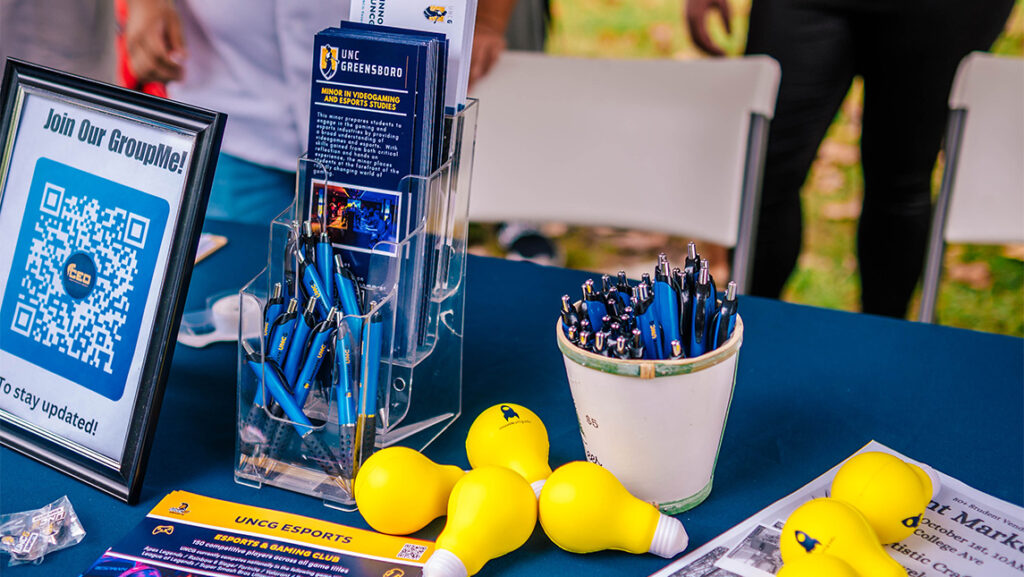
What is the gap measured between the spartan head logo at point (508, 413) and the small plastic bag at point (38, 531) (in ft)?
1.06

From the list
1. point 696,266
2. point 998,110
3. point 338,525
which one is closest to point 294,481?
point 338,525

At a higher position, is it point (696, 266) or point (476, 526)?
point (696, 266)

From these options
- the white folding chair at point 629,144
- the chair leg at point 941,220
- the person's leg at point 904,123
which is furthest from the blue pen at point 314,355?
the person's leg at point 904,123

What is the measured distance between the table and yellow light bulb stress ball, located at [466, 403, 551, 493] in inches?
1.9

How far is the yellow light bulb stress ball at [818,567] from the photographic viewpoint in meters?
0.53

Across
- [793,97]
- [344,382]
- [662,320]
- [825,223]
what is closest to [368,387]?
[344,382]

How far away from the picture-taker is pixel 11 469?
727 mm

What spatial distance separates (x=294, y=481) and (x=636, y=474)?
0.88ft

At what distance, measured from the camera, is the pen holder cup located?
2.05ft

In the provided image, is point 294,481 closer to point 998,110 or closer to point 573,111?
point 573,111

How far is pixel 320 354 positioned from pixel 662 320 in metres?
0.26

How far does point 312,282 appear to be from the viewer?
707mm

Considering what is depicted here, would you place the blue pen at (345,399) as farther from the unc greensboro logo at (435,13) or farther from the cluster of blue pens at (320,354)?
the unc greensboro logo at (435,13)

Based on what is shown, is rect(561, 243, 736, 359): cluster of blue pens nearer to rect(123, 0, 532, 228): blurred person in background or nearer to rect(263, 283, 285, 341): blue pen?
rect(263, 283, 285, 341): blue pen
